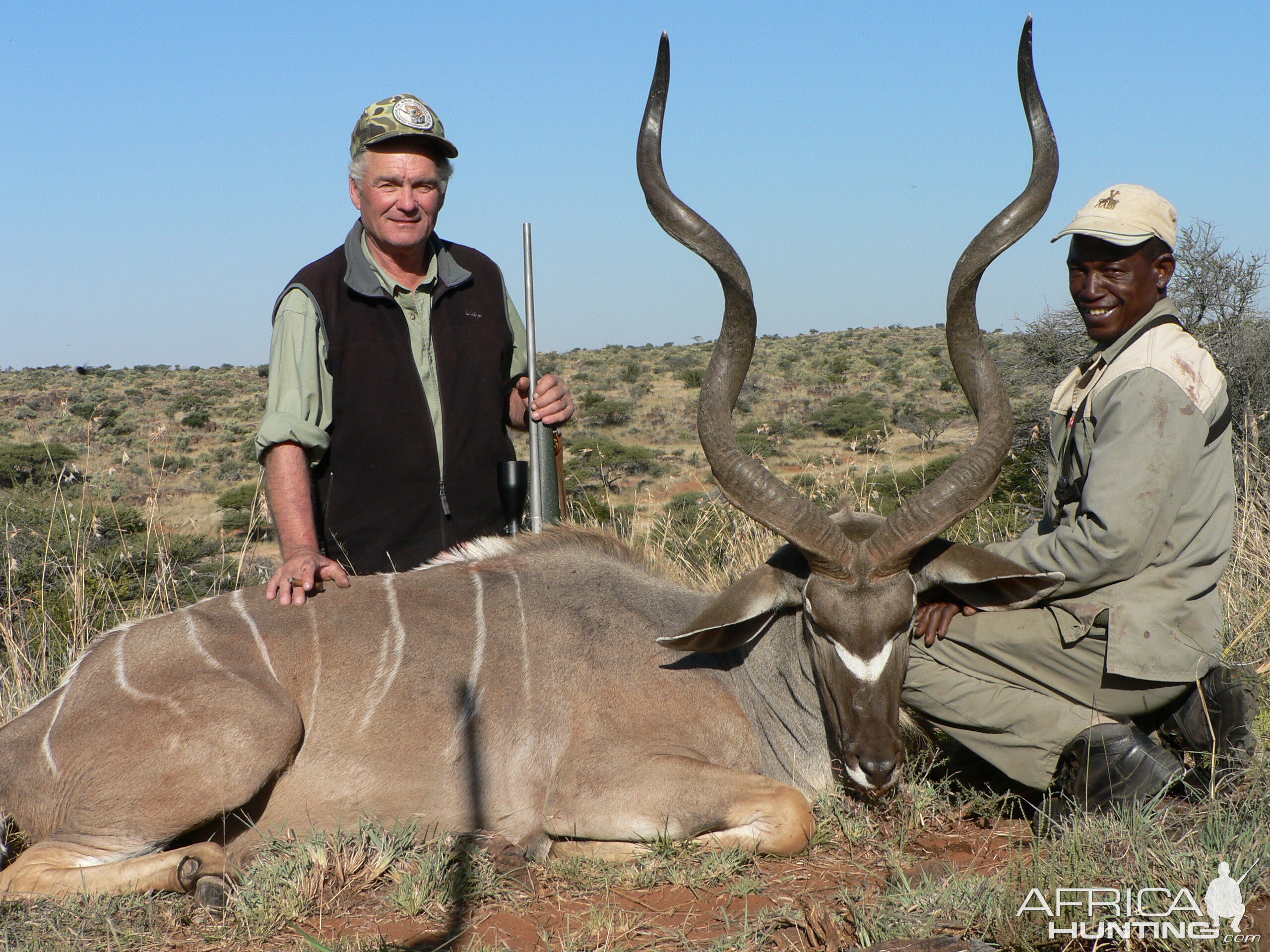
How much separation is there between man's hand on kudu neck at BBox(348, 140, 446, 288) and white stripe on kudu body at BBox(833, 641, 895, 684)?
9.56 ft

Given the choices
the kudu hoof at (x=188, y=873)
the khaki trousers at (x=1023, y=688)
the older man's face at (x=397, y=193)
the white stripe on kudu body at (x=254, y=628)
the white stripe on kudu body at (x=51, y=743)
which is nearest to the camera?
the kudu hoof at (x=188, y=873)

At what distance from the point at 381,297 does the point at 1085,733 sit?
3691mm

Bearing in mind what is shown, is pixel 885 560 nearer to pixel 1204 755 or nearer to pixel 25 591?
pixel 1204 755

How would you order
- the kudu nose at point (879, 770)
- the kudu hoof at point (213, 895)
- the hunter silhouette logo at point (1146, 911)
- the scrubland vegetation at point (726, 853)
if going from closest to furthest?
1. the hunter silhouette logo at point (1146, 911)
2. the scrubland vegetation at point (726, 853)
3. the kudu hoof at point (213, 895)
4. the kudu nose at point (879, 770)

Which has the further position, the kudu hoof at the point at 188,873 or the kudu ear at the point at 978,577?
the kudu ear at the point at 978,577

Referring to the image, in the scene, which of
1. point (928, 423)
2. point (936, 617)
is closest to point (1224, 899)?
point (936, 617)

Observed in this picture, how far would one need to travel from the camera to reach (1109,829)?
12.0 ft

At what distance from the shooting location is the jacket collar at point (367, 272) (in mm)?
5316

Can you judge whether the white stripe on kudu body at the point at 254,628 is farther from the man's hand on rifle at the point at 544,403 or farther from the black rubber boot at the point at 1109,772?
the black rubber boot at the point at 1109,772

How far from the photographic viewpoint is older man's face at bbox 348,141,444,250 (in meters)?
5.25

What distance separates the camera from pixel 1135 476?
12.7 ft

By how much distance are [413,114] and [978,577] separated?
3358 mm

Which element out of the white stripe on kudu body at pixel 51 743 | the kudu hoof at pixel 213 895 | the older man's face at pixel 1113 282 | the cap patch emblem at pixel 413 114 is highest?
the cap patch emblem at pixel 413 114

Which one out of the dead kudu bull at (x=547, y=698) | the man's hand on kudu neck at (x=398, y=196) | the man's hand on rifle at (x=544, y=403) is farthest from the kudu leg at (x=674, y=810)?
the man's hand on kudu neck at (x=398, y=196)
